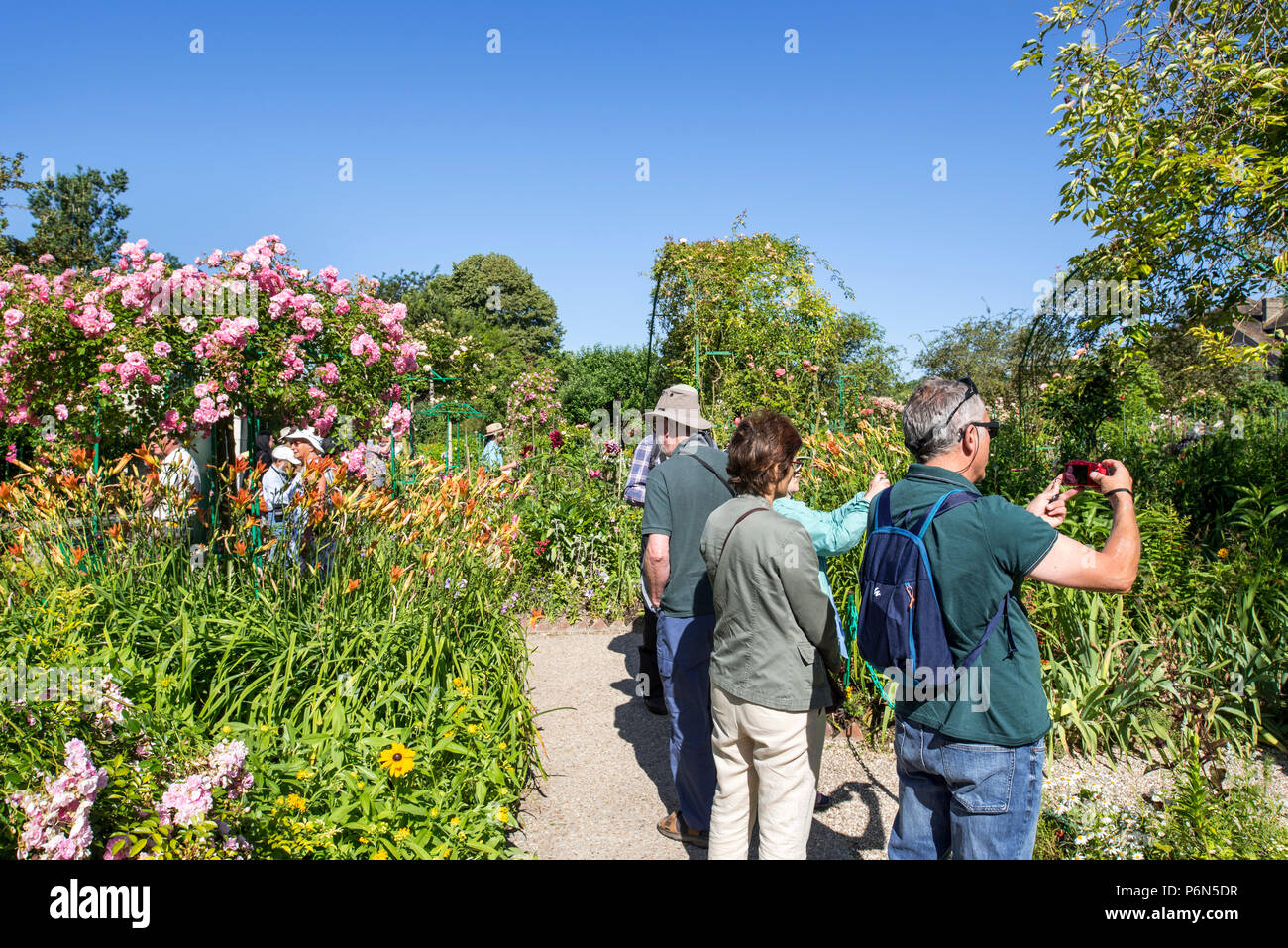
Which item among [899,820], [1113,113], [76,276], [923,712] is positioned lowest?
[899,820]

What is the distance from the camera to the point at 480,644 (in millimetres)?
3566

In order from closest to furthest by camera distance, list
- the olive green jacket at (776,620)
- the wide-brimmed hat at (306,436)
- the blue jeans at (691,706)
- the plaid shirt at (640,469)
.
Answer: the olive green jacket at (776,620), the blue jeans at (691,706), the plaid shirt at (640,469), the wide-brimmed hat at (306,436)

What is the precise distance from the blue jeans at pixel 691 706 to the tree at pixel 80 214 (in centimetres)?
3007

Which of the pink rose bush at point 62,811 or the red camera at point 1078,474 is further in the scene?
the red camera at point 1078,474

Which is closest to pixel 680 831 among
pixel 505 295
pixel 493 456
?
pixel 493 456

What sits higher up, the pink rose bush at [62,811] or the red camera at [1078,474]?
the red camera at [1078,474]

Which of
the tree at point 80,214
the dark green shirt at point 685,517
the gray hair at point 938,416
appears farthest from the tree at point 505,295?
the gray hair at point 938,416

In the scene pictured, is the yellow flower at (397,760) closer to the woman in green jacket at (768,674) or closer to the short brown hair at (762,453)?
the woman in green jacket at (768,674)

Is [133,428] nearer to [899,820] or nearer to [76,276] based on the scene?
[76,276]

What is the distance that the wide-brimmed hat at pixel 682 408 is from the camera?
3373 mm

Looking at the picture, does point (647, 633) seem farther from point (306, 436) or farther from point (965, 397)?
point (965, 397)
